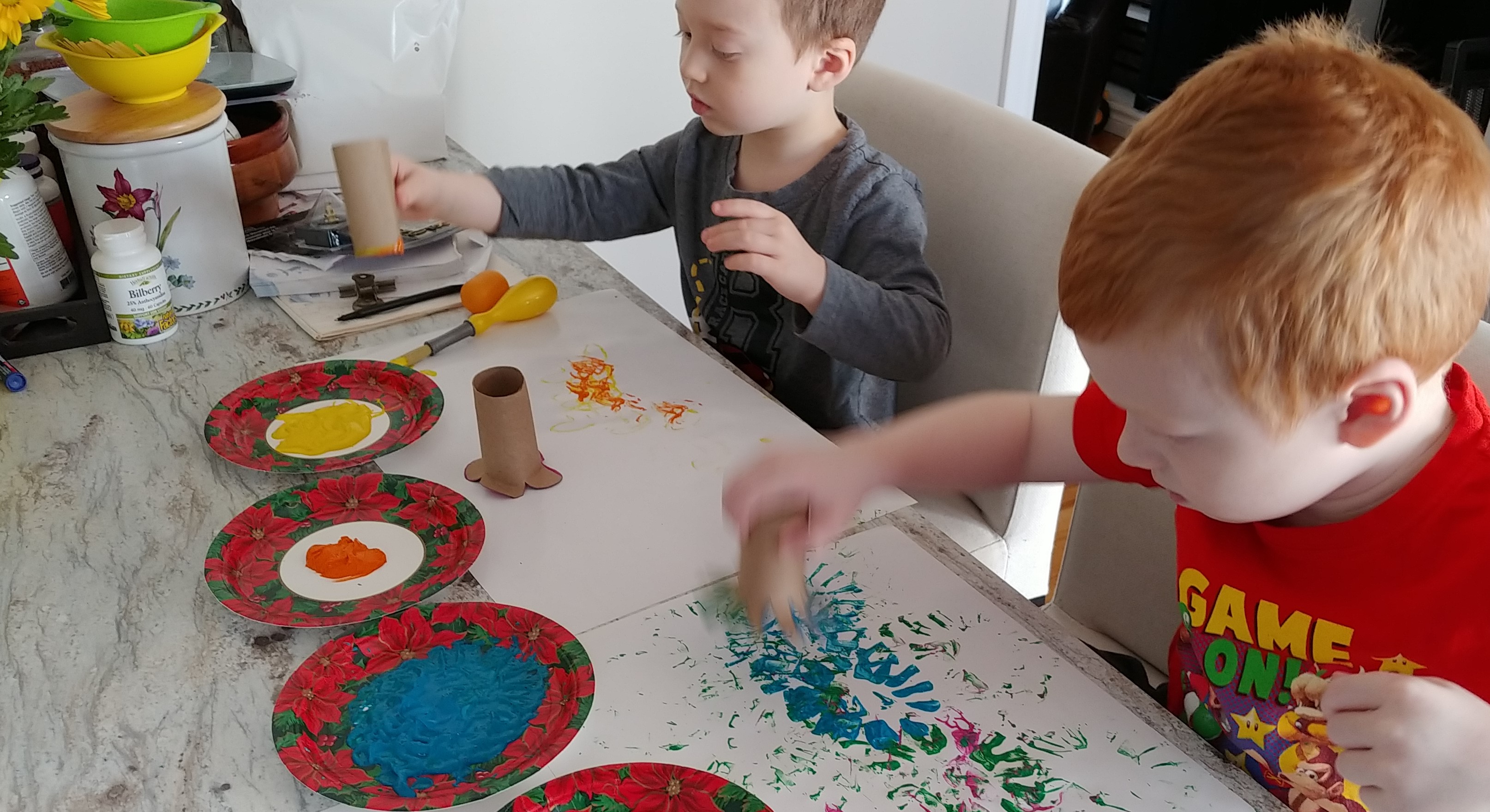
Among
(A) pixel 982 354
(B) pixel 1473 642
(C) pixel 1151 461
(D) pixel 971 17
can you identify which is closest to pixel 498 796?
(C) pixel 1151 461

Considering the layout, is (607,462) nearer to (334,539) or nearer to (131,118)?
(334,539)

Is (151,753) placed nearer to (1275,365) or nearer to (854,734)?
(854,734)

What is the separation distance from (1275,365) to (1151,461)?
12cm

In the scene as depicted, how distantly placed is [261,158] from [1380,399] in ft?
3.78

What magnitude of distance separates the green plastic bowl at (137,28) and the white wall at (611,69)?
73 cm

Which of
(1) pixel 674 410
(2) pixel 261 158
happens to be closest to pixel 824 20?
(1) pixel 674 410

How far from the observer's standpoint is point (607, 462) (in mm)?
970

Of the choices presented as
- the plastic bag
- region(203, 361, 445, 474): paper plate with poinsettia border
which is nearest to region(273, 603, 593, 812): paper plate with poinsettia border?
region(203, 361, 445, 474): paper plate with poinsettia border

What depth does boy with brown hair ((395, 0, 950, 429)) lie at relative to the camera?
105 cm

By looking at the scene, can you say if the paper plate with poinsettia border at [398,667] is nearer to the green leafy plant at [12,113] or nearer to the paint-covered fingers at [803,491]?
the paint-covered fingers at [803,491]

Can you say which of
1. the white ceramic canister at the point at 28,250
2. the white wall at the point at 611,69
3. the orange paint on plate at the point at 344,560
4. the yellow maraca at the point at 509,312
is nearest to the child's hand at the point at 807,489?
the orange paint on plate at the point at 344,560

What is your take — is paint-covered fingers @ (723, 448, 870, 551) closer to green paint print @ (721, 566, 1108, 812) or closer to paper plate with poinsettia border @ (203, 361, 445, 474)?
green paint print @ (721, 566, 1108, 812)

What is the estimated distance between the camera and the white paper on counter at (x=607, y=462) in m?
0.84

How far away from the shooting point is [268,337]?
1.17 m
